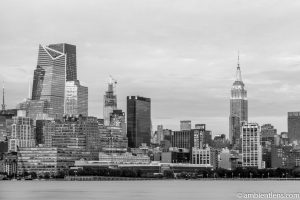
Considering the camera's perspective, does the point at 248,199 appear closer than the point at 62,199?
Yes

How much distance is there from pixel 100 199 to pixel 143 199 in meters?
8.13

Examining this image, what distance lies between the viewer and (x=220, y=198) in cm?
14738

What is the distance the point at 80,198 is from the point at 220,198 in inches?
1063

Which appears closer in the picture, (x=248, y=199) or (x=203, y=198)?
(x=248, y=199)

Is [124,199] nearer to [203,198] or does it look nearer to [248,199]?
[203,198]

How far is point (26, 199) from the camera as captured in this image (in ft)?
472

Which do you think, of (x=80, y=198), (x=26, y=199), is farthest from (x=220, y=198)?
(x=26, y=199)

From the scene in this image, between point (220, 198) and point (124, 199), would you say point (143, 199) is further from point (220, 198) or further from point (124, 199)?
point (220, 198)

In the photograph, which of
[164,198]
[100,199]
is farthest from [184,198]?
[100,199]

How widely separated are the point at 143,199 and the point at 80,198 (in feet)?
43.4

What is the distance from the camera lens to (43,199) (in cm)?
14362

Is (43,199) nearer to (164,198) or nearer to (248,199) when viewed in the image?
(164,198)

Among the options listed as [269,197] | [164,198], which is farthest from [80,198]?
[269,197]

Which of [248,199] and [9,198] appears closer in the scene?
[248,199]
